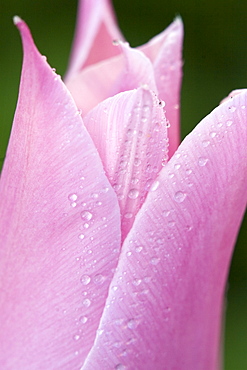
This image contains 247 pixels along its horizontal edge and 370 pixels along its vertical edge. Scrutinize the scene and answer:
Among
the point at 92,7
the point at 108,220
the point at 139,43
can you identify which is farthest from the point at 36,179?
the point at 139,43

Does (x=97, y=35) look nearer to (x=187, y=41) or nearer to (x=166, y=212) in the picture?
(x=166, y=212)

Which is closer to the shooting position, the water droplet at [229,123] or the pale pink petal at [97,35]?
the water droplet at [229,123]

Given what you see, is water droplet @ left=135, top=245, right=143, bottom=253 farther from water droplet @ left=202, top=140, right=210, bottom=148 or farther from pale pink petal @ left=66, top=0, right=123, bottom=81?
pale pink petal @ left=66, top=0, right=123, bottom=81

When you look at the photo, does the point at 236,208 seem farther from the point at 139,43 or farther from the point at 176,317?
the point at 139,43

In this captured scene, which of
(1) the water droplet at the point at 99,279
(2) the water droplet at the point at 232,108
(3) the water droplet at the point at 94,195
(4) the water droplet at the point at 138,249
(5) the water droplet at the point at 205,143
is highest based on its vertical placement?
(2) the water droplet at the point at 232,108

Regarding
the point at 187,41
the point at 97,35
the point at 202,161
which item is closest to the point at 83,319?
the point at 202,161

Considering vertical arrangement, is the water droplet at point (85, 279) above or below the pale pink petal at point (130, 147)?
below

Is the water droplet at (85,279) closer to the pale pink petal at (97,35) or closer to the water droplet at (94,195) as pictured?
the water droplet at (94,195)

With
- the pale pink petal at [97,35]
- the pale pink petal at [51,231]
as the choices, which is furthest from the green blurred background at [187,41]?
the pale pink petal at [51,231]
